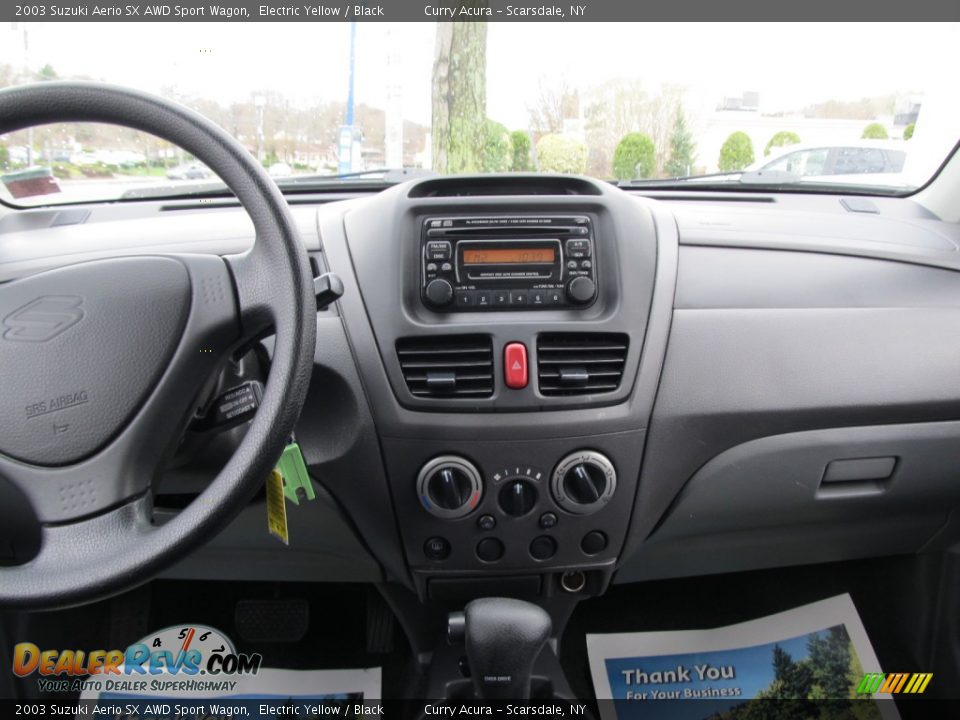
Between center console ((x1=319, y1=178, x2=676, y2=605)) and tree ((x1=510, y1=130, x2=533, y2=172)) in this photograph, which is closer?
center console ((x1=319, y1=178, x2=676, y2=605))

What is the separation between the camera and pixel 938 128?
68.4 inches

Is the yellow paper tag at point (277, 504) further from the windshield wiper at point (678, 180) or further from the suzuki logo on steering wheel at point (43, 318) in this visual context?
the windshield wiper at point (678, 180)

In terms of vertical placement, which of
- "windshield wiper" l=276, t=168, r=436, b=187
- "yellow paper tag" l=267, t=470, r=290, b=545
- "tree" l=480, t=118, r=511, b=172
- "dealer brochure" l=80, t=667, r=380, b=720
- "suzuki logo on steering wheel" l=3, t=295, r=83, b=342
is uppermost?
"tree" l=480, t=118, r=511, b=172

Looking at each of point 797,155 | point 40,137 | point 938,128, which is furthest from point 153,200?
point 938,128

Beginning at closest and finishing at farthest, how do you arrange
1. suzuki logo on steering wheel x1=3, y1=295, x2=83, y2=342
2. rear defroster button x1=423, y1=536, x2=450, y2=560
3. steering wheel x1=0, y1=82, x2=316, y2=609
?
steering wheel x1=0, y1=82, x2=316, y2=609
suzuki logo on steering wheel x1=3, y1=295, x2=83, y2=342
rear defroster button x1=423, y1=536, x2=450, y2=560

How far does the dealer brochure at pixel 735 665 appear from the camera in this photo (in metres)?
1.60

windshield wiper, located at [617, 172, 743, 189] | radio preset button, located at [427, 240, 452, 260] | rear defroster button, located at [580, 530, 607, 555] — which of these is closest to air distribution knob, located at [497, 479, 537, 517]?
rear defroster button, located at [580, 530, 607, 555]

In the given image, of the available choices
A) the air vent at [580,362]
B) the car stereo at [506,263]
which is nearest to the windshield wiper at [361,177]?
the car stereo at [506,263]

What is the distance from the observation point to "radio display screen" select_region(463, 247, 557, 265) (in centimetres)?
127

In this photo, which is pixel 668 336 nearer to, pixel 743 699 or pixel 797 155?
pixel 797 155

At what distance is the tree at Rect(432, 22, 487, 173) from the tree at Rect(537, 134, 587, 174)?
14 cm

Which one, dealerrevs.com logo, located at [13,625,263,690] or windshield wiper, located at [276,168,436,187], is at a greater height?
windshield wiper, located at [276,168,436,187]

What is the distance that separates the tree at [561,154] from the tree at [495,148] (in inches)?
2.8
